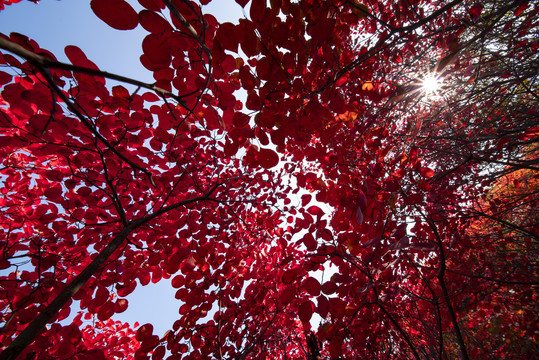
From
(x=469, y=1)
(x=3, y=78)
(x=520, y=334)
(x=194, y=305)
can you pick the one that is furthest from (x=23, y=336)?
(x=520, y=334)

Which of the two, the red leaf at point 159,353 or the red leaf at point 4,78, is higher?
the red leaf at point 4,78

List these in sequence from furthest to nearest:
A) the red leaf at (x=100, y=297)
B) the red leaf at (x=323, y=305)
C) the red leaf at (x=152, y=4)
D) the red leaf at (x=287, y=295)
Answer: the red leaf at (x=100, y=297) < the red leaf at (x=287, y=295) < the red leaf at (x=323, y=305) < the red leaf at (x=152, y=4)

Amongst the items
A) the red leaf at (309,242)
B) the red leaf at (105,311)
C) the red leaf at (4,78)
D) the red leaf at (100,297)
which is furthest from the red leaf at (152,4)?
the red leaf at (105,311)

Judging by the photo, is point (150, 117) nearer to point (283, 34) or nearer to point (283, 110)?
point (283, 110)

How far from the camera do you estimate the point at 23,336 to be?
107 cm

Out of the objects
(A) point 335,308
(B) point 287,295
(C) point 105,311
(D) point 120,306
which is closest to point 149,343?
(D) point 120,306

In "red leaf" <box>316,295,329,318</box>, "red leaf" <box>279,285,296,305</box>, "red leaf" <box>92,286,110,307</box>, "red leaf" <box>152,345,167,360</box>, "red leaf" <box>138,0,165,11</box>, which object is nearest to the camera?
"red leaf" <box>138,0,165,11</box>

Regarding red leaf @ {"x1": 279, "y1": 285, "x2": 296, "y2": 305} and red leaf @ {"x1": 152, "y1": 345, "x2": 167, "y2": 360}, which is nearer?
red leaf @ {"x1": 279, "y1": 285, "x2": 296, "y2": 305}

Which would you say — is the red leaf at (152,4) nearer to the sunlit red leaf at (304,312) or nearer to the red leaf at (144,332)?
the sunlit red leaf at (304,312)

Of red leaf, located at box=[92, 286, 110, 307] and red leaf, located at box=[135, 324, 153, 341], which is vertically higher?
red leaf, located at box=[92, 286, 110, 307]

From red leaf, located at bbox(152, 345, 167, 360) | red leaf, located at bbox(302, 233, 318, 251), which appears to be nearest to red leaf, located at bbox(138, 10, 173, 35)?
red leaf, located at bbox(302, 233, 318, 251)

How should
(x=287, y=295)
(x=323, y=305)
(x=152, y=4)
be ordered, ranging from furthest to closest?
(x=287, y=295)
(x=323, y=305)
(x=152, y=4)

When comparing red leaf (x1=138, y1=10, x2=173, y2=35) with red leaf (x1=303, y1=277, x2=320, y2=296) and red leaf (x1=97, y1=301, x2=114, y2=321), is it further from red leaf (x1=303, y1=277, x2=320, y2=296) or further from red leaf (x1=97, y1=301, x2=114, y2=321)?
red leaf (x1=97, y1=301, x2=114, y2=321)

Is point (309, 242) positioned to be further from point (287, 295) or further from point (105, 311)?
point (105, 311)
